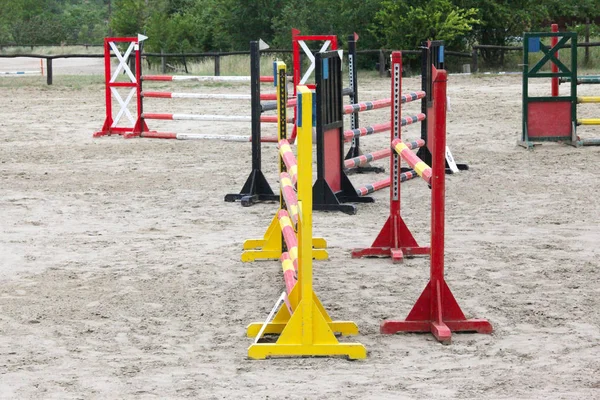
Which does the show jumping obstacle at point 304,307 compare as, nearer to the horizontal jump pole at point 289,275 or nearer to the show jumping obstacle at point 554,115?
the horizontal jump pole at point 289,275

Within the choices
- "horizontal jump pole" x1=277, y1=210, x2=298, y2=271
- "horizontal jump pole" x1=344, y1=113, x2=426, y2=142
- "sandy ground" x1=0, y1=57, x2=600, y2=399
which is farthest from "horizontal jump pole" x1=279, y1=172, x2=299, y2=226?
"horizontal jump pole" x1=344, y1=113, x2=426, y2=142

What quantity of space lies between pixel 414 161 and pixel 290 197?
85cm

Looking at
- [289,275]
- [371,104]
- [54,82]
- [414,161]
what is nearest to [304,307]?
[289,275]

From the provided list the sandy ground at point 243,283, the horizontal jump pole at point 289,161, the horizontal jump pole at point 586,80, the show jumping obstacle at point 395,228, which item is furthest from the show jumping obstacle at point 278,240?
the horizontal jump pole at point 586,80

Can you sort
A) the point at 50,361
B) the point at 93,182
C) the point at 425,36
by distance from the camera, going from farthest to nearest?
the point at 425,36 → the point at 93,182 → the point at 50,361

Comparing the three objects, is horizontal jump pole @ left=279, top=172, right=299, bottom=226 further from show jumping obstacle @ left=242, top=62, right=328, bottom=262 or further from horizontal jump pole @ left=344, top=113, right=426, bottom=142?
horizontal jump pole @ left=344, top=113, right=426, bottom=142

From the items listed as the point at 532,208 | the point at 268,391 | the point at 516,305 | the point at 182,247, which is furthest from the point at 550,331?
the point at 532,208

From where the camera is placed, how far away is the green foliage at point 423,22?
29469 mm

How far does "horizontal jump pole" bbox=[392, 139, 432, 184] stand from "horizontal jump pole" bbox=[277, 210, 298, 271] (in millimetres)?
792

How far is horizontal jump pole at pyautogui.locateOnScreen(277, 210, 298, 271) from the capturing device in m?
5.65

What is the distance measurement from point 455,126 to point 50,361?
11.4 m

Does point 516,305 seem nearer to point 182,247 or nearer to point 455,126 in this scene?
point 182,247

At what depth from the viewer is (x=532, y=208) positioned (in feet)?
30.6

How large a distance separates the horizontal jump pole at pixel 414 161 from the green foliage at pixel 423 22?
22979 millimetres
